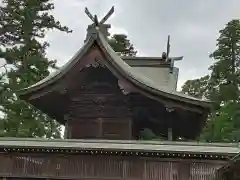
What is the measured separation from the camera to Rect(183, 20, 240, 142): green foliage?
112 feet

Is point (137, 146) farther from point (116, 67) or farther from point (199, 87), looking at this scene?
point (199, 87)

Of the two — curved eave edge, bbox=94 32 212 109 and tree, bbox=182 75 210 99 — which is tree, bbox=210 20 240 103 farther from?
curved eave edge, bbox=94 32 212 109

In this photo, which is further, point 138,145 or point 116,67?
point 116,67

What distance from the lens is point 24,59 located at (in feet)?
97.0

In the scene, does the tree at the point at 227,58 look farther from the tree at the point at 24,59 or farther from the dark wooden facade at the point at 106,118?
the dark wooden facade at the point at 106,118

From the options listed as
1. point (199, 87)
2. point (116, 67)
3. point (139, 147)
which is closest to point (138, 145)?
point (139, 147)

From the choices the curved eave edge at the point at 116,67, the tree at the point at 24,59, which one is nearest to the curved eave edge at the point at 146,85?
the curved eave edge at the point at 116,67

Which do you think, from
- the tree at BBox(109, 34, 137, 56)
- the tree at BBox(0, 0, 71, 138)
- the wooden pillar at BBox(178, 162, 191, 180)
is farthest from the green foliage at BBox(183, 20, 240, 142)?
the wooden pillar at BBox(178, 162, 191, 180)

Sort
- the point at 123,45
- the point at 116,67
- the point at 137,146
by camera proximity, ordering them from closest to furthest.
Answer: the point at 137,146 < the point at 116,67 < the point at 123,45

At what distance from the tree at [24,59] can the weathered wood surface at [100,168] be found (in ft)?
48.1

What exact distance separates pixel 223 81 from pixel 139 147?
98.3 feet

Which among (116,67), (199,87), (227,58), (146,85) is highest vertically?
(227,58)

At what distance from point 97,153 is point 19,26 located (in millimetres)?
21192

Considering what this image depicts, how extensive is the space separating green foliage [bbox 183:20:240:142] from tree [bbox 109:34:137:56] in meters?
7.68
